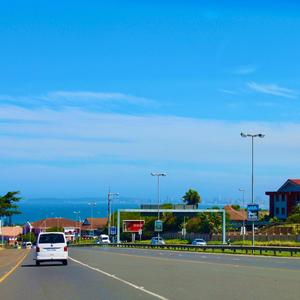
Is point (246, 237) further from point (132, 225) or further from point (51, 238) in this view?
point (51, 238)

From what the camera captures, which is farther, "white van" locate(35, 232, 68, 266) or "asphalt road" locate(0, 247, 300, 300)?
"white van" locate(35, 232, 68, 266)

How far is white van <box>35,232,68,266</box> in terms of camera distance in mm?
35719

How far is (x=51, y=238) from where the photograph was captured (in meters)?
36.2

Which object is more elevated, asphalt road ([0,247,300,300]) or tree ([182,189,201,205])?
tree ([182,189,201,205])

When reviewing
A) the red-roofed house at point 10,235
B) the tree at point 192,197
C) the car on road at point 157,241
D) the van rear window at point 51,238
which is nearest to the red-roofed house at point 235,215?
the tree at point 192,197

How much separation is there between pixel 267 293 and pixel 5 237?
173375mm

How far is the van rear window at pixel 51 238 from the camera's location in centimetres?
3594

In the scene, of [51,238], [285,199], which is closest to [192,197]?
[285,199]

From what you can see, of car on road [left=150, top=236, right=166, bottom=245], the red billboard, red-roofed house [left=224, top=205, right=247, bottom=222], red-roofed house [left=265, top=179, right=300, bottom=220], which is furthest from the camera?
red-roofed house [left=224, top=205, right=247, bottom=222]

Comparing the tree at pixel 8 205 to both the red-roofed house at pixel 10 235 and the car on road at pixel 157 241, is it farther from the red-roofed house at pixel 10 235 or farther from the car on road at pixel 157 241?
the red-roofed house at pixel 10 235

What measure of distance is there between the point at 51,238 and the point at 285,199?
90.6 metres

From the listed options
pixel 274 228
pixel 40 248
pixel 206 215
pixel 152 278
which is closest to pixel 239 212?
pixel 206 215

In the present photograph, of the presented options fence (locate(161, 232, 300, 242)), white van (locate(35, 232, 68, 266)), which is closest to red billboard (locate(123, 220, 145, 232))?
fence (locate(161, 232, 300, 242))

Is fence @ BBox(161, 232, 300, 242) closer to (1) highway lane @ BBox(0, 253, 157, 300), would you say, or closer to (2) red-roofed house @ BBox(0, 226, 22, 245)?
(1) highway lane @ BBox(0, 253, 157, 300)
